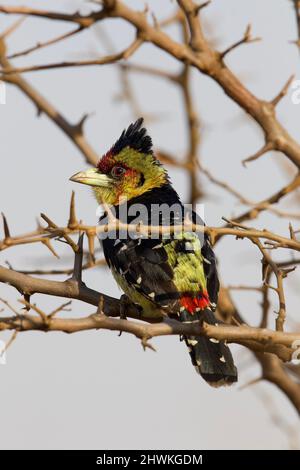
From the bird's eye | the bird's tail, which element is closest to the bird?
the bird's tail

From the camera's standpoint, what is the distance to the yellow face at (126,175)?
6289 millimetres

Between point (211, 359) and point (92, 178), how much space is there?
1.96 m

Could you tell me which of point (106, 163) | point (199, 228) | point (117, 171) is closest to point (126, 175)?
point (117, 171)

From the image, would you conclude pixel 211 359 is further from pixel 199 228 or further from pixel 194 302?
pixel 199 228

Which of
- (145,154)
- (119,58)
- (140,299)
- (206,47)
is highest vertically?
(145,154)

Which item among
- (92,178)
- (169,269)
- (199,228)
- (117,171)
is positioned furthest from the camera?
(117,171)

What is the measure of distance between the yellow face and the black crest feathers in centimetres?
3

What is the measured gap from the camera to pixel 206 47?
4.95m

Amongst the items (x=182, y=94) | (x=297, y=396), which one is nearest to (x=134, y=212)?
(x=182, y=94)

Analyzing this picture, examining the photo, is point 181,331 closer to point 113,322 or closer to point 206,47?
point 113,322

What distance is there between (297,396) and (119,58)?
8.40 ft

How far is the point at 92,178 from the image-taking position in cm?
618

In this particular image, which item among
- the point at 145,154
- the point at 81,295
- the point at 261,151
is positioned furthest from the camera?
the point at 145,154

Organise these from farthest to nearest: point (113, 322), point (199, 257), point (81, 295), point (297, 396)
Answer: point (297, 396) < point (199, 257) < point (81, 295) < point (113, 322)
